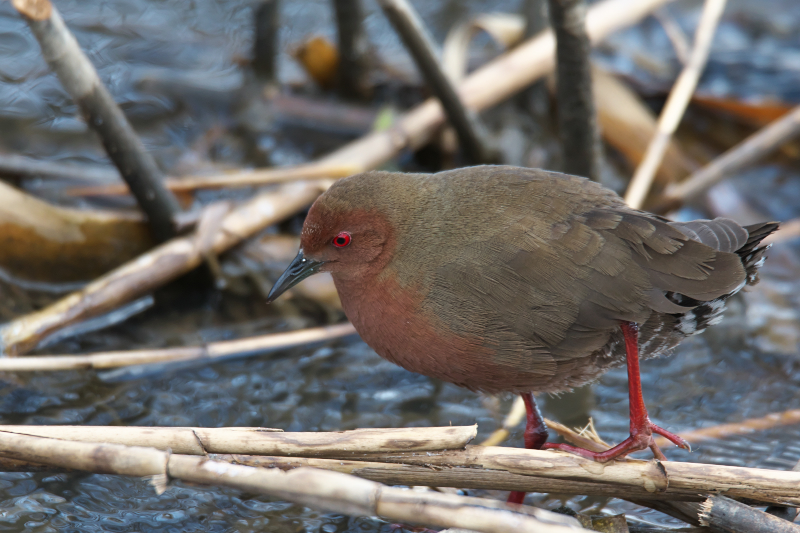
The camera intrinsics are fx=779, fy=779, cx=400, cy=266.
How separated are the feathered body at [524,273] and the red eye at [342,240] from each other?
3cm

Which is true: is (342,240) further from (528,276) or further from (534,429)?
(534,429)

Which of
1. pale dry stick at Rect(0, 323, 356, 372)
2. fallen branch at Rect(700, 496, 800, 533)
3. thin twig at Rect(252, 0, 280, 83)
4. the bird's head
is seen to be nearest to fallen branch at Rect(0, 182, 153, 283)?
pale dry stick at Rect(0, 323, 356, 372)

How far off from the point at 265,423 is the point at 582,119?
2.31 meters

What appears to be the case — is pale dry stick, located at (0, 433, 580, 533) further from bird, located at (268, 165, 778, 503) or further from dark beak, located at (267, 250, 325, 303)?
dark beak, located at (267, 250, 325, 303)

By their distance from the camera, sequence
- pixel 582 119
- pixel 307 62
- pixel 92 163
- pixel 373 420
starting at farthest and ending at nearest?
pixel 307 62 → pixel 92 163 → pixel 582 119 → pixel 373 420

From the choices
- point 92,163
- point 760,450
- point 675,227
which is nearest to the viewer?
point 675,227

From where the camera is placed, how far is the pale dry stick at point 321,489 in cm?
214

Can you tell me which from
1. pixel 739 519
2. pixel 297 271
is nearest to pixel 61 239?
pixel 297 271

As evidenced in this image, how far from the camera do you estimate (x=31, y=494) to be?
10.3 feet

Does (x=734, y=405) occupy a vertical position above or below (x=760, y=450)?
above

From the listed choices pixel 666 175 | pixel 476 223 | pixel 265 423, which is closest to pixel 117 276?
pixel 265 423

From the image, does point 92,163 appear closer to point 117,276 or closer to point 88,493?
point 117,276

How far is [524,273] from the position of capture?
2.91 metres

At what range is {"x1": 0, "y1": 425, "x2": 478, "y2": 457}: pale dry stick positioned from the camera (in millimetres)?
2539
